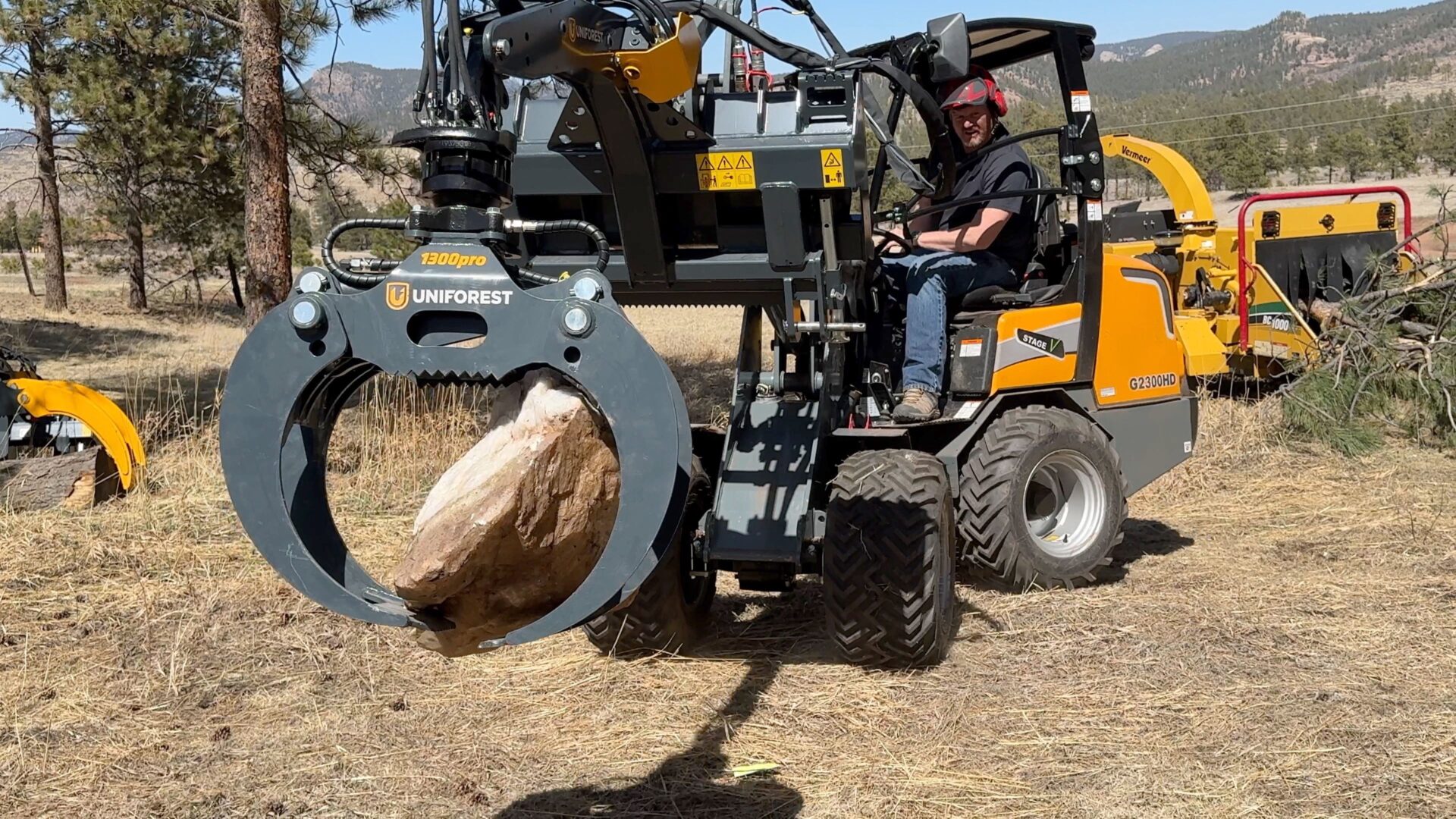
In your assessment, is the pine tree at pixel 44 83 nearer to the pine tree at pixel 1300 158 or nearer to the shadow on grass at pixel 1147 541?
the shadow on grass at pixel 1147 541

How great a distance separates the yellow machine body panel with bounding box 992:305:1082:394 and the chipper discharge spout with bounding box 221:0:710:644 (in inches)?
123

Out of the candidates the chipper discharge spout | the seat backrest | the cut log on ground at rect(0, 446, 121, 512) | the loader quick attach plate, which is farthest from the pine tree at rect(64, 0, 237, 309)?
the loader quick attach plate

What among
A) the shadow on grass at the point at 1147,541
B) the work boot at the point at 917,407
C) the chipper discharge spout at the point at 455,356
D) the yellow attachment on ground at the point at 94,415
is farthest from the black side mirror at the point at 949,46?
the yellow attachment on ground at the point at 94,415

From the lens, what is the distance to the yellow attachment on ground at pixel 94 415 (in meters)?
8.38

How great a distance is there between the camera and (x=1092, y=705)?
4.88m

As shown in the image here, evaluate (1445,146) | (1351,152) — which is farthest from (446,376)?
(1351,152)

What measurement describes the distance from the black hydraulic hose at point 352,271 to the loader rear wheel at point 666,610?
6.33 feet

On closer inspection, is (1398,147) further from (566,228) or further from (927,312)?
(566,228)

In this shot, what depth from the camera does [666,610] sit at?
5246 millimetres

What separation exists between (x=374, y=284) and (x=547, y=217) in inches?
65.4

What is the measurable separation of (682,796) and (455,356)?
1.76m

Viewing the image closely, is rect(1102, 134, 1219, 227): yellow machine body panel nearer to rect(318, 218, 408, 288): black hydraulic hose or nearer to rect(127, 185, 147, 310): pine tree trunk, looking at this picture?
rect(318, 218, 408, 288): black hydraulic hose

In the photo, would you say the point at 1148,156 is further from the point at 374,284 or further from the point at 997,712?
the point at 374,284

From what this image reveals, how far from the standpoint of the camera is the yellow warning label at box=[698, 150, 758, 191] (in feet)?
14.6
